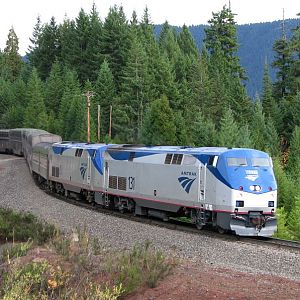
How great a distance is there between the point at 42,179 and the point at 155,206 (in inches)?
699

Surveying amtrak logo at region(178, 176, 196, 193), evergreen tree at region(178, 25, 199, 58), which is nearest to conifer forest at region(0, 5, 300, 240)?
evergreen tree at region(178, 25, 199, 58)

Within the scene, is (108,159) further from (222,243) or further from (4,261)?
(4,261)

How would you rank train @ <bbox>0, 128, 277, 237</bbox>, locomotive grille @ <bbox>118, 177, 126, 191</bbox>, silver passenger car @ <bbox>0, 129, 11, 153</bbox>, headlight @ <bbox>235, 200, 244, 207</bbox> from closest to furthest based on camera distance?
1. headlight @ <bbox>235, 200, 244, 207</bbox>
2. train @ <bbox>0, 128, 277, 237</bbox>
3. locomotive grille @ <bbox>118, 177, 126, 191</bbox>
4. silver passenger car @ <bbox>0, 129, 11, 153</bbox>

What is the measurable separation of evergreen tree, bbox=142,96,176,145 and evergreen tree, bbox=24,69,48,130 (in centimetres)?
2454

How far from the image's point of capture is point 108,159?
26.8 metres

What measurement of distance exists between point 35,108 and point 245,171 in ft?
242

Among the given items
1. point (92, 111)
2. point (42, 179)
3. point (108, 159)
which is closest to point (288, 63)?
point (92, 111)

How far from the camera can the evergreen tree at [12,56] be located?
135 m

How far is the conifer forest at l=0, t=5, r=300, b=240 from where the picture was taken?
64500mm

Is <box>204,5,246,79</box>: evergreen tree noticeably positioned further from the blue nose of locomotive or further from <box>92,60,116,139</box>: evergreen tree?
the blue nose of locomotive

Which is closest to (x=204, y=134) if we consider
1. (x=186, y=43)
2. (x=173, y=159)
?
(x=173, y=159)

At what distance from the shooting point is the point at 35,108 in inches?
3509

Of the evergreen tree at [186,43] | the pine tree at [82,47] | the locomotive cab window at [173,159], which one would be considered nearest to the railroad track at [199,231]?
the locomotive cab window at [173,159]

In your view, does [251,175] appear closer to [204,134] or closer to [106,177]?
[106,177]
